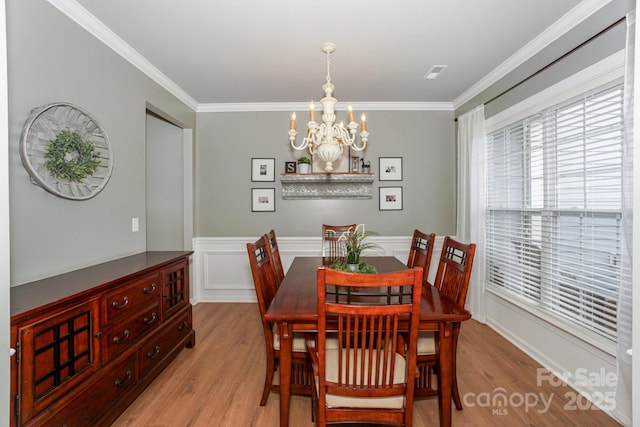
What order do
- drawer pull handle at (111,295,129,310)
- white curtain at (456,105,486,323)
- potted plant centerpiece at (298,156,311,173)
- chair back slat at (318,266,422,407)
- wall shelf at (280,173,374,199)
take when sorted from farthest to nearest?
1. wall shelf at (280,173,374,199)
2. potted plant centerpiece at (298,156,311,173)
3. white curtain at (456,105,486,323)
4. drawer pull handle at (111,295,129,310)
5. chair back slat at (318,266,422,407)

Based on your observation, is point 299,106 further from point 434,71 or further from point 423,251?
point 423,251

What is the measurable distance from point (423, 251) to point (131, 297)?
2228 mm

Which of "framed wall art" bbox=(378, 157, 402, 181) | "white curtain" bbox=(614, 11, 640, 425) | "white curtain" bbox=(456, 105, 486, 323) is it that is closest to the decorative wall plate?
"framed wall art" bbox=(378, 157, 402, 181)

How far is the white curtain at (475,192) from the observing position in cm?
350

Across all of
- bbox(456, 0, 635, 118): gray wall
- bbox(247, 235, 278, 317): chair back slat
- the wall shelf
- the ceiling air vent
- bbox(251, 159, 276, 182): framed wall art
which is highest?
the ceiling air vent

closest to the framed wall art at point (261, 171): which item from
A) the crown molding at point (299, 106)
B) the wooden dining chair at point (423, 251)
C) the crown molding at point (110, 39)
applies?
the crown molding at point (299, 106)

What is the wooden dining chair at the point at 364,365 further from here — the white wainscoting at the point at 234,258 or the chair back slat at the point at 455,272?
the white wainscoting at the point at 234,258

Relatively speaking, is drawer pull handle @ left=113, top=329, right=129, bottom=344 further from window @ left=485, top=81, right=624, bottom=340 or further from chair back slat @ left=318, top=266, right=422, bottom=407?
window @ left=485, top=81, right=624, bottom=340

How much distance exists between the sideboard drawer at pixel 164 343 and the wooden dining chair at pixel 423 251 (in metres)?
2.07

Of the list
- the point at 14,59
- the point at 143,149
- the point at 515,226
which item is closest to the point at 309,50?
the point at 143,149

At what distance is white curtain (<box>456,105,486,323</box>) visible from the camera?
3.50m

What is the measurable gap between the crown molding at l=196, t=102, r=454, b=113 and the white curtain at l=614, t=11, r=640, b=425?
2474mm

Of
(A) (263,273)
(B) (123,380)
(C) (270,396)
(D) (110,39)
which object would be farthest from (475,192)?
(D) (110,39)

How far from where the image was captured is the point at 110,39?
8.19 ft
